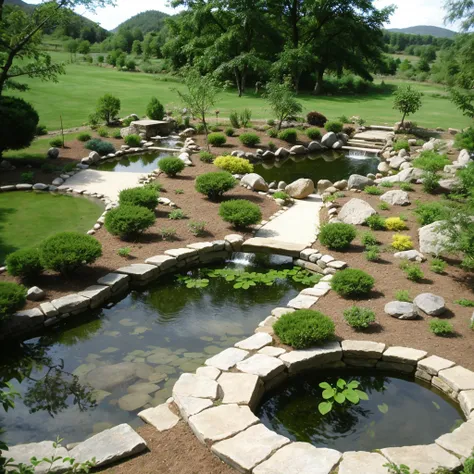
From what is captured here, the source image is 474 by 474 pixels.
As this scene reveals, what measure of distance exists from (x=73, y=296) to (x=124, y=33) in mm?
87820

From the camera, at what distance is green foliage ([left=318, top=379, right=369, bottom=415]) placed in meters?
5.77

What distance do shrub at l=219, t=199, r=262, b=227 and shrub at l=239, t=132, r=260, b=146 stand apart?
890 cm

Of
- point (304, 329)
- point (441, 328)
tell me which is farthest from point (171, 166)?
point (441, 328)

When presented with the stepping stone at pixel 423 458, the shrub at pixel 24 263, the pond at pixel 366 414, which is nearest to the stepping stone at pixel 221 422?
the pond at pixel 366 414

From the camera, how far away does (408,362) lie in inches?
254

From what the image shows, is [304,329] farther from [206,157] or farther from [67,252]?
[206,157]

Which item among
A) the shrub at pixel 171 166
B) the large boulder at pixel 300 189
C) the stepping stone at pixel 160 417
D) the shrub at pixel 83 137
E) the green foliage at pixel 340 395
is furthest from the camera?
the shrub at pixel 83 137

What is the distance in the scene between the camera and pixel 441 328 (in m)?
6.93

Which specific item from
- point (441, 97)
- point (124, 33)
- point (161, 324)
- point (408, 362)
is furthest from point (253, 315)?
point (124, 33)

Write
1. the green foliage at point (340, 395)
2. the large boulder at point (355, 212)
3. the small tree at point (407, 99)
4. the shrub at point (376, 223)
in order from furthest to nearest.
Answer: the small tree at point (407, 99) < the large boulder at point (355, 212) < the shrub at point (376, 223) < the green foliage at point (340, 395)

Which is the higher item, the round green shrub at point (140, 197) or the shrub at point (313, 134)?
the shrub at point (313, 134)

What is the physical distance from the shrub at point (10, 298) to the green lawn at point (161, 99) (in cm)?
1518

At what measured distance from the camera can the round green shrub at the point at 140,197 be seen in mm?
10906

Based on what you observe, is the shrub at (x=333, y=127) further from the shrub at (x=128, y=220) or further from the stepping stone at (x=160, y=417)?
the stepping stone at (x=160, y=417)
